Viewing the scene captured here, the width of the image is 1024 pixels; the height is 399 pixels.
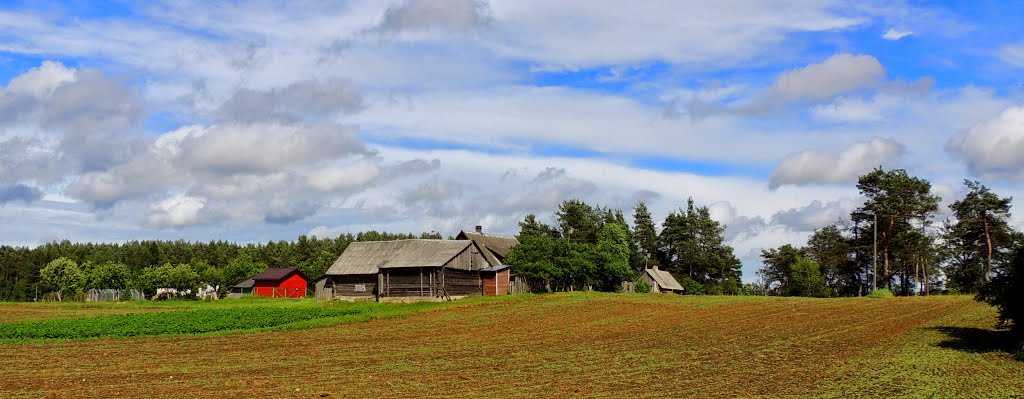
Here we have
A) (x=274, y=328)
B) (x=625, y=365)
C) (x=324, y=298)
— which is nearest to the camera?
(x=625, y=365)

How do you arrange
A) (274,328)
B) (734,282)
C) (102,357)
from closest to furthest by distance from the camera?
(102,357) → (274,328) → (734,282)

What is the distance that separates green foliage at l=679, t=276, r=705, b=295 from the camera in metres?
96.0

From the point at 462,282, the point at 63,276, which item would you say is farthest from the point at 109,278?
the point at 462,282

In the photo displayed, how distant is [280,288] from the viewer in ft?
316

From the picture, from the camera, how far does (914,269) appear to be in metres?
76.6

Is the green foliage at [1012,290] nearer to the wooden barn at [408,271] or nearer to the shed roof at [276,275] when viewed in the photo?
the wooden barn at [408,271]

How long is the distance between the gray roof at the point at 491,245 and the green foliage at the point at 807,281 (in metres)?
36.2

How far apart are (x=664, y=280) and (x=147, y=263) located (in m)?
99.4

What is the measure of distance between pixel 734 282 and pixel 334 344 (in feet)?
245

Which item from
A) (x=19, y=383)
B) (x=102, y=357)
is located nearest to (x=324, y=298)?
(x=102, y=357)

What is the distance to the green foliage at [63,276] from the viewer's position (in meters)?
108

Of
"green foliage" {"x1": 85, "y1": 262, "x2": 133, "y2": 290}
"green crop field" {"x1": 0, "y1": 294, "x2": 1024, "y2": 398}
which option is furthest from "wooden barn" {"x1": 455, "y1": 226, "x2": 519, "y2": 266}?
"green foliage" {"x1": 85, "y1": 262, "x2": 133, "y2": 290}

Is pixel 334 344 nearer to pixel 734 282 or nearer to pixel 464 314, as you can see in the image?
pixel 464 314

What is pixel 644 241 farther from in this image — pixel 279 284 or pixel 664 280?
pixel 279 284
